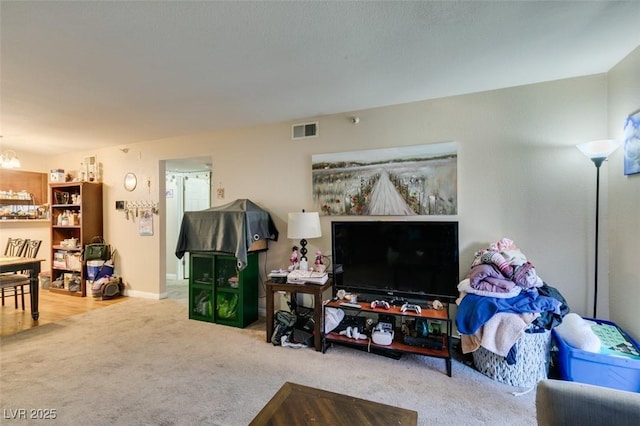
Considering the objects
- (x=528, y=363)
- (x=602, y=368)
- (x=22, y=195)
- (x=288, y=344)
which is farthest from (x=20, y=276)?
(x=602, y=368)

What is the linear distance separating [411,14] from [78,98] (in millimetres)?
3133

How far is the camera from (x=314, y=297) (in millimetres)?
2678

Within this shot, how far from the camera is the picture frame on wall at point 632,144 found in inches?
77.5

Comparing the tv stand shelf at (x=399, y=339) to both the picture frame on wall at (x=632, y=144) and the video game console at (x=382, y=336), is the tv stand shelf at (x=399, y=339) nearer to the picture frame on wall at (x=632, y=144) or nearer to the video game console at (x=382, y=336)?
the video game console at (x=382, y=336)

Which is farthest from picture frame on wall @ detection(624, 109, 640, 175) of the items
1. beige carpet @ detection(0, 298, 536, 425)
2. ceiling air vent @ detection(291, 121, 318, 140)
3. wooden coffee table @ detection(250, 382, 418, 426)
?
ceiling air vent @ detection(291, 121, 318, 140)

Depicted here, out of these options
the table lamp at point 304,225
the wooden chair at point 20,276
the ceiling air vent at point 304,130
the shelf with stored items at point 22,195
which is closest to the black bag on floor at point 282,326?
the table lamp at point 304,225

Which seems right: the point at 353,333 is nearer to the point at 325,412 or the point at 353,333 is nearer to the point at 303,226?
the point at 303,226

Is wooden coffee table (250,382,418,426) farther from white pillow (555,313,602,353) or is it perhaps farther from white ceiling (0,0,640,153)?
white ceiling (0,0,640,153)

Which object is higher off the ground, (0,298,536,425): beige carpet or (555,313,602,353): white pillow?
(555,313,602,353): white pillow

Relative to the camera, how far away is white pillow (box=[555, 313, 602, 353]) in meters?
1.90

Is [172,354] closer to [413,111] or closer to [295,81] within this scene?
[295,81]

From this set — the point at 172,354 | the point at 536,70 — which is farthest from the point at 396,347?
the point at 536,70

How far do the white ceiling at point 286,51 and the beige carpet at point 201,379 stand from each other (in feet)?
7.96

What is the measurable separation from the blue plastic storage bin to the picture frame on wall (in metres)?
1.21
